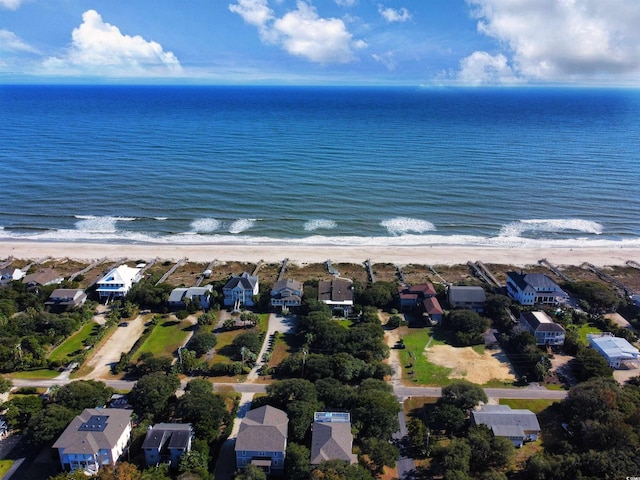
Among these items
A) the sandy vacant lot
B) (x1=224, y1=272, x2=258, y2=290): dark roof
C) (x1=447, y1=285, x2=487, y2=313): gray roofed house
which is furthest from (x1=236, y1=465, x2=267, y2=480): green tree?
(x1=447, y1=285, x2=487, y2=313): gray roofed house

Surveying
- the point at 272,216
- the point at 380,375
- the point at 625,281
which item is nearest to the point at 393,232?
the point at 272,216

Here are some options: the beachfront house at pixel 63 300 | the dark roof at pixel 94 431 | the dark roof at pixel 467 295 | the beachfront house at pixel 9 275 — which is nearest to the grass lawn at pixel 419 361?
the dark roof at pixel 467 295

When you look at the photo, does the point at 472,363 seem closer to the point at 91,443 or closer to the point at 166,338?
the point at 166,338

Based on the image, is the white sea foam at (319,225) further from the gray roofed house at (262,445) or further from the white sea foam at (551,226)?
the gray roofed house at (262,445)

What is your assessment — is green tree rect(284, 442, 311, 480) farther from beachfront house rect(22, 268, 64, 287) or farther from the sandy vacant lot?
beachfront house rect(22, 268, 64, 287)

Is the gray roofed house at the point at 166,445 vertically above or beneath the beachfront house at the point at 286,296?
beneath

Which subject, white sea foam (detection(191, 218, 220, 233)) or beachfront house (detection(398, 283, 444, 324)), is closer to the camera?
beachfront house (detection(398, 283, 444, 324))
